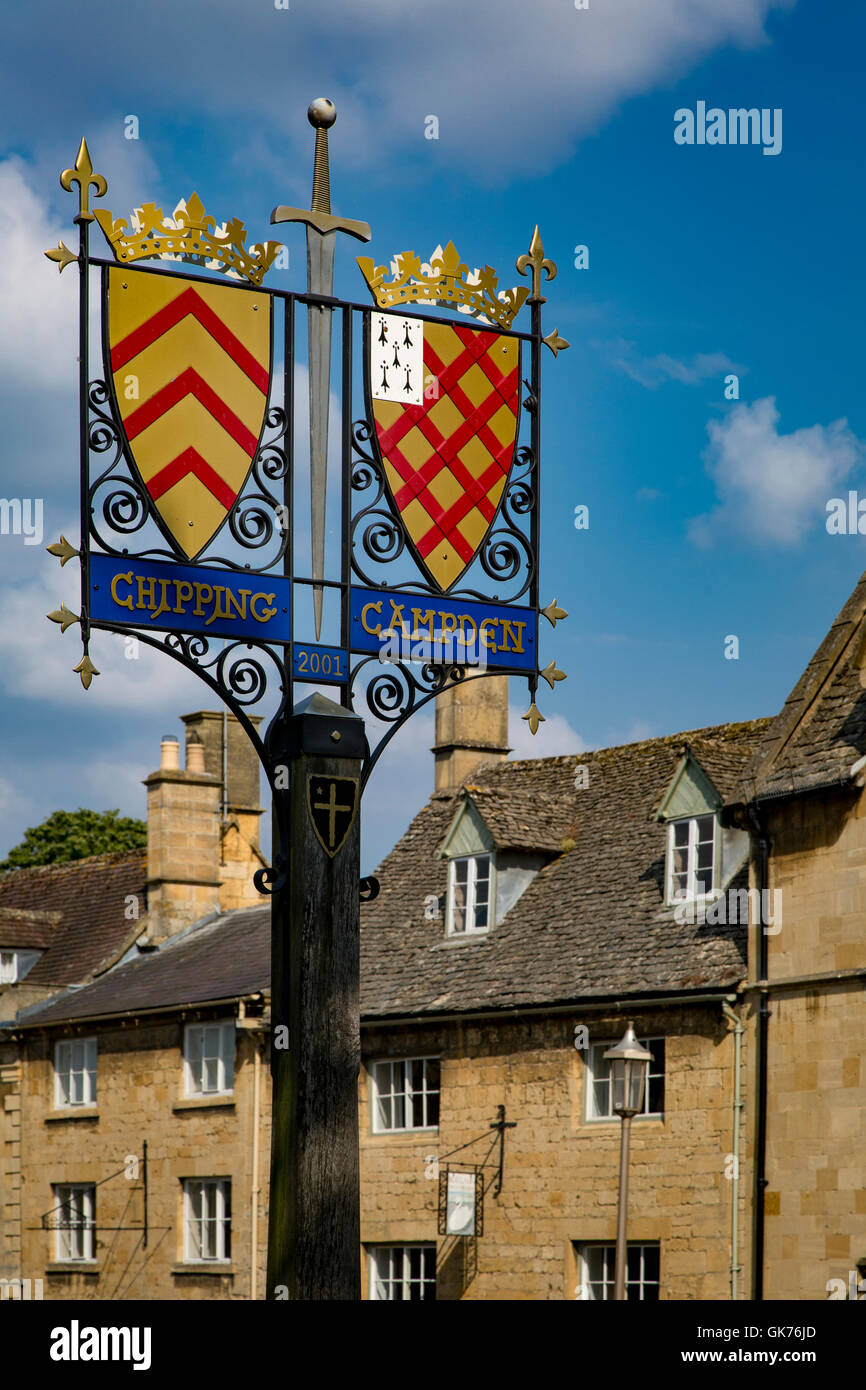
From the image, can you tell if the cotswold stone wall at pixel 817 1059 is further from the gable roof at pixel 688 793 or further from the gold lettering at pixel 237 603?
the gold lettering at pixel 237 603

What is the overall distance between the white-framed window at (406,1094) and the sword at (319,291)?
17.9 metres

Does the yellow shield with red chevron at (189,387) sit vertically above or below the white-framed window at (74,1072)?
above

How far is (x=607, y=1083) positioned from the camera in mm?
24281

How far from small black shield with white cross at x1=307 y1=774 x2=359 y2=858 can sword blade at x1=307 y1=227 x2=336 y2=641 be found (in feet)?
2.93

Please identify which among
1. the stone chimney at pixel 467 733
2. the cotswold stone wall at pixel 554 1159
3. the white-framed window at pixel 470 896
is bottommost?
the cotswold stone wall at pixel 554 1159

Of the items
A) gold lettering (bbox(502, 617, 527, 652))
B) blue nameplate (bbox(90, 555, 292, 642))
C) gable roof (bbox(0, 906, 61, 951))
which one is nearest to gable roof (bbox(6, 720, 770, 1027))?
gable roof (bbox(0, 906, 61, 951))

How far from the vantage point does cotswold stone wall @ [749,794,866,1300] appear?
21.0 meters

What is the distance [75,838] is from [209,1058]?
22996 mm

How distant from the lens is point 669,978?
23.4 m

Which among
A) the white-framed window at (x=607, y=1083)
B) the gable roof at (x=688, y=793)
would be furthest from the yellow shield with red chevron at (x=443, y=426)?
the white-framed window at (x=607, y=1083)

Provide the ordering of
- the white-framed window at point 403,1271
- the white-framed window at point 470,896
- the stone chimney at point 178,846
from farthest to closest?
the stone chimney at point 178,846, the white-framed window at point 470,896, the white-framed window at point 403,1271

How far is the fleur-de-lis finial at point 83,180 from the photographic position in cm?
939

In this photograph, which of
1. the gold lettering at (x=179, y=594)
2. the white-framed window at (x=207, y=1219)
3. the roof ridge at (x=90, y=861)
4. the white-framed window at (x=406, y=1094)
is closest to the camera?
the gold lettering at (x=179, y=594)

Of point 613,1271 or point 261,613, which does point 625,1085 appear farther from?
point 261,613
